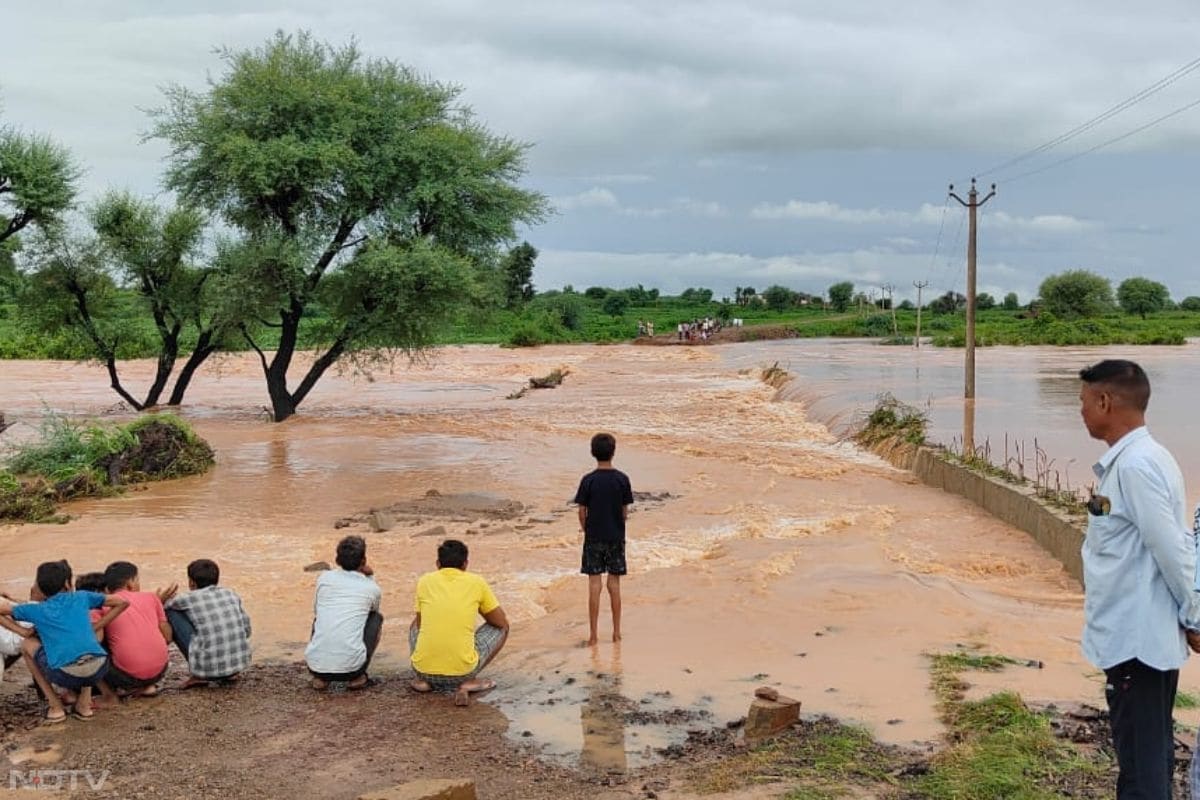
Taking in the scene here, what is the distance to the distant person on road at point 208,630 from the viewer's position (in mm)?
6844

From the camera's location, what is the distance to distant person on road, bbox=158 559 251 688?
6844 mm

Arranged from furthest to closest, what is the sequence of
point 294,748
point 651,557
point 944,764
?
point 651,557, point 294,748, point 944,764

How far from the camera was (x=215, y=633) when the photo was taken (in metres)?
→ 6.86

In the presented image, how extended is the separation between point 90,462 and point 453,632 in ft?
37.3

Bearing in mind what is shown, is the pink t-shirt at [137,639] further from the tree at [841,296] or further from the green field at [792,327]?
the tree at [841,296]

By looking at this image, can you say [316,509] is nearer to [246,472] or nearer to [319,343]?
[246,472]

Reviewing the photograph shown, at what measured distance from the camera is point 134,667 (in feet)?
21.5

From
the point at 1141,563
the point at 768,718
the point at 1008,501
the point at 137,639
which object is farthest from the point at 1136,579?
the point at 1008,501

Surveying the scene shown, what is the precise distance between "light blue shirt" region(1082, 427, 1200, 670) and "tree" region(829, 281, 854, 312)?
122710mm

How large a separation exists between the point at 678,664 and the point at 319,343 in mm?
22060

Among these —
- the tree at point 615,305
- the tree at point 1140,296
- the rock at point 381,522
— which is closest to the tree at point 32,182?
the rock at point 381,522

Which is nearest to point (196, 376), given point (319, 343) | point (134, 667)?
point (319, 343)
